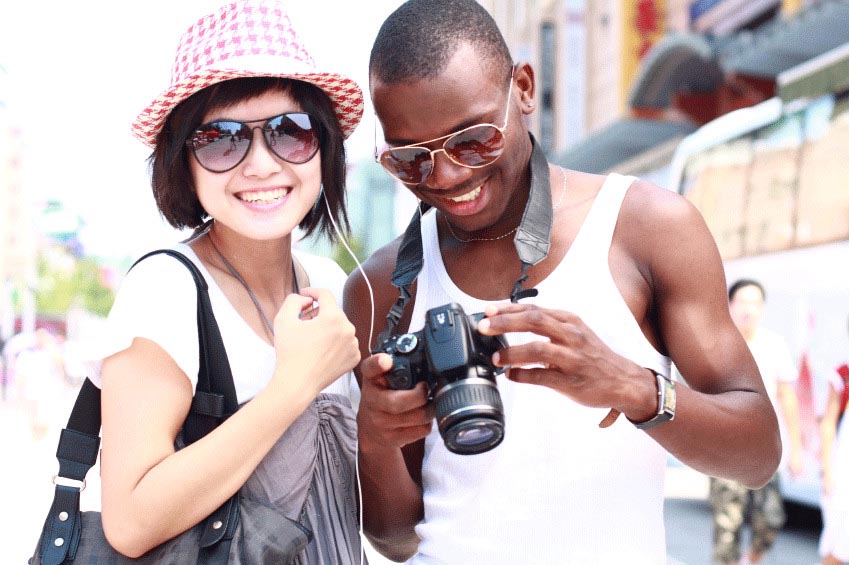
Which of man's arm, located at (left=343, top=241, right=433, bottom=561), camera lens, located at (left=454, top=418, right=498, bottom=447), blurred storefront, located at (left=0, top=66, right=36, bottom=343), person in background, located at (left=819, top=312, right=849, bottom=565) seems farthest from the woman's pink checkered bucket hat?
blurred storefront, located at (left=0, top=66, right=36, bottom=343)

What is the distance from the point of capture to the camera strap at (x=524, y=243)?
90.2 inches

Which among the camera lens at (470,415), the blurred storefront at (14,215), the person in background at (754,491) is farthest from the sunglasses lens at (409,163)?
the blurred storefront at (14,215)

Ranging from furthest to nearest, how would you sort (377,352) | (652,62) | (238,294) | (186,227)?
1. (652,62)
2. (186,227)
3. (238,294)
4. (377,352)

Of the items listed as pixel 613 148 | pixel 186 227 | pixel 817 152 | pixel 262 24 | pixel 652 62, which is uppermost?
pixel 262 24

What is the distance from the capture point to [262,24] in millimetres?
2508

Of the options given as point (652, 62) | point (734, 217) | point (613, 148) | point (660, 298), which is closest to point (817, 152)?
point (734, 217)

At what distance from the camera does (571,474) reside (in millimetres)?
2250

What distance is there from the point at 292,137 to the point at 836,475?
4.89m

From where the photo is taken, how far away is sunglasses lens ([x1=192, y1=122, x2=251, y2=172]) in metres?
2.37

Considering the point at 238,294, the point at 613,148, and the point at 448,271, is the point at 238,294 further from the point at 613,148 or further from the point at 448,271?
the point at 613,148

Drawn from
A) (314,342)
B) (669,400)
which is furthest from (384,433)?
(669,400)

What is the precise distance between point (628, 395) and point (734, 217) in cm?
885

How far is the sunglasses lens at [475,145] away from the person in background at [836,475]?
172 inches

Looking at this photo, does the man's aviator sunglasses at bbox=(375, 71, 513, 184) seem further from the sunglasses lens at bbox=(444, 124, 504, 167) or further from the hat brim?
the hat brim
